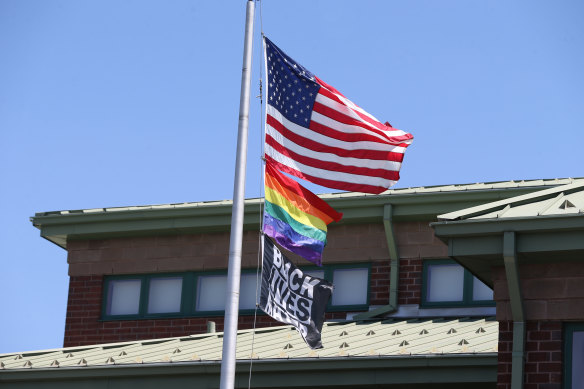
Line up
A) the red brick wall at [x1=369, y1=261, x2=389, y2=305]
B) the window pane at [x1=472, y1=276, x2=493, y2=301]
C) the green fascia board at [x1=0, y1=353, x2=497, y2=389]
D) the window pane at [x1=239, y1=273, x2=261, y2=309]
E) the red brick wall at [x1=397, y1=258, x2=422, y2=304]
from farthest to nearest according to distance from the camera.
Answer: the window pane at [x1=239, y1=273, x2=261, y2=309]
the red brick wall at [x1=369, y1=261, x2=389, y2=305]
the red brick wall at [x1=397, y1=258, x2=422, y2=304]
the window pane at [x1=472, y1=276, x2=493, y2=301]
the green fascia board at [x1=0, y1=353, x2=497, y2=389]

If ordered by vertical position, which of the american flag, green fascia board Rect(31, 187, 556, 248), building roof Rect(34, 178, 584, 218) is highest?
building roof Rect(34, 178, 584, 218)

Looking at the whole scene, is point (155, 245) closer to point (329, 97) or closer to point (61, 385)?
point (61, 385)

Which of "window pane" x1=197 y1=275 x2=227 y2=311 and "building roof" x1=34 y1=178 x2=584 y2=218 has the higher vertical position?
"building roof" x1=34 y1=178 x2=584 y2=218

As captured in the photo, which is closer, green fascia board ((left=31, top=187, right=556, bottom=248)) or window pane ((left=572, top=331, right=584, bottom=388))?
window pane ((left=572, top=331, right=584, bottom=388))

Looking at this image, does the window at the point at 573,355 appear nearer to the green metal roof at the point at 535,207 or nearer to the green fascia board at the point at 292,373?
the green metal roof at the point at 535,207

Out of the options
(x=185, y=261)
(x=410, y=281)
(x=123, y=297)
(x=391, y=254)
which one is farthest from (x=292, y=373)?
(x=123, y=297)

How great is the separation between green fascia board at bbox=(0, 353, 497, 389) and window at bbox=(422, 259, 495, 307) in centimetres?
432

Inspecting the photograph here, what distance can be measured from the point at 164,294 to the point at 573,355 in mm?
11551

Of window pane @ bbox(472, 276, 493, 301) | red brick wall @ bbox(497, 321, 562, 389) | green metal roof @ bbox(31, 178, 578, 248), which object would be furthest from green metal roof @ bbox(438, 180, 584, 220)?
green metal roof @ bbox(31, 178, 578, 248)

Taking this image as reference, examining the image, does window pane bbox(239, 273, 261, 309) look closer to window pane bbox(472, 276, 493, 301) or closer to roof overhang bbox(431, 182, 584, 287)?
window pane bbox(472, 276, 493, 301)

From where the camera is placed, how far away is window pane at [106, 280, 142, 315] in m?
23.1

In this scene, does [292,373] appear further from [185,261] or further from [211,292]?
[185,261]

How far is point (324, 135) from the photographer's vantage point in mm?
14055

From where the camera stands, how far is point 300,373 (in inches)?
672
